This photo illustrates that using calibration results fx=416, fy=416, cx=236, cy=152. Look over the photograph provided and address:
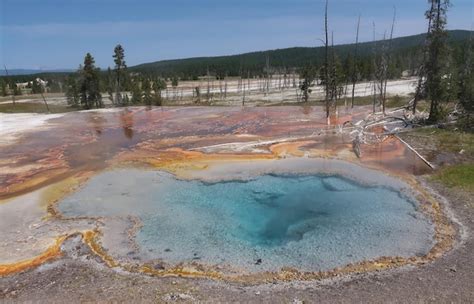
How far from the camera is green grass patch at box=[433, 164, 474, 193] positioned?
1505 centimetres

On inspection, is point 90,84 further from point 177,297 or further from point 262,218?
point 177,297

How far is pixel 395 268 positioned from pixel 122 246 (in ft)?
23.8

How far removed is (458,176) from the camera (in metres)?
16.0

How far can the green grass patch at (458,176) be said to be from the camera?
15.0 metres

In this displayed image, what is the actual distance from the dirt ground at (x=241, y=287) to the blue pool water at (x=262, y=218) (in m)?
1.03

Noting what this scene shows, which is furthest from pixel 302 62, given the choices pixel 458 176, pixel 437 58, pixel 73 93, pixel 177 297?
pixel 177 297

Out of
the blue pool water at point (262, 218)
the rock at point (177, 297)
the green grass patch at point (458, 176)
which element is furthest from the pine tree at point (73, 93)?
the rock at point (177, 297)

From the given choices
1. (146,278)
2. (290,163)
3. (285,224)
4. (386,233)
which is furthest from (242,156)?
(146,278)

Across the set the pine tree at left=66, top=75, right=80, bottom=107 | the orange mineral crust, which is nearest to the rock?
→ the orange mineral crust

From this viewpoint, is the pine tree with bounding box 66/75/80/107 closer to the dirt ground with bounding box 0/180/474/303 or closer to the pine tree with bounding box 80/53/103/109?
the pine tree with bounding box 80/53/103/109

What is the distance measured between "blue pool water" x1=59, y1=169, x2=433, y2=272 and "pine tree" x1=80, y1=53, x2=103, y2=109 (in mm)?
34570

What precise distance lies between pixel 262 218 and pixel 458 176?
8013mm

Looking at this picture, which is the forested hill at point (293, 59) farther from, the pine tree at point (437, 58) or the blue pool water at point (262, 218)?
the blue pool water at point (262, 218)

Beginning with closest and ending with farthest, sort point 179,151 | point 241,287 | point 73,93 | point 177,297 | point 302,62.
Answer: point 177,297 < point 241,287 < point 179,151 < point 73,93 < point 302,62
